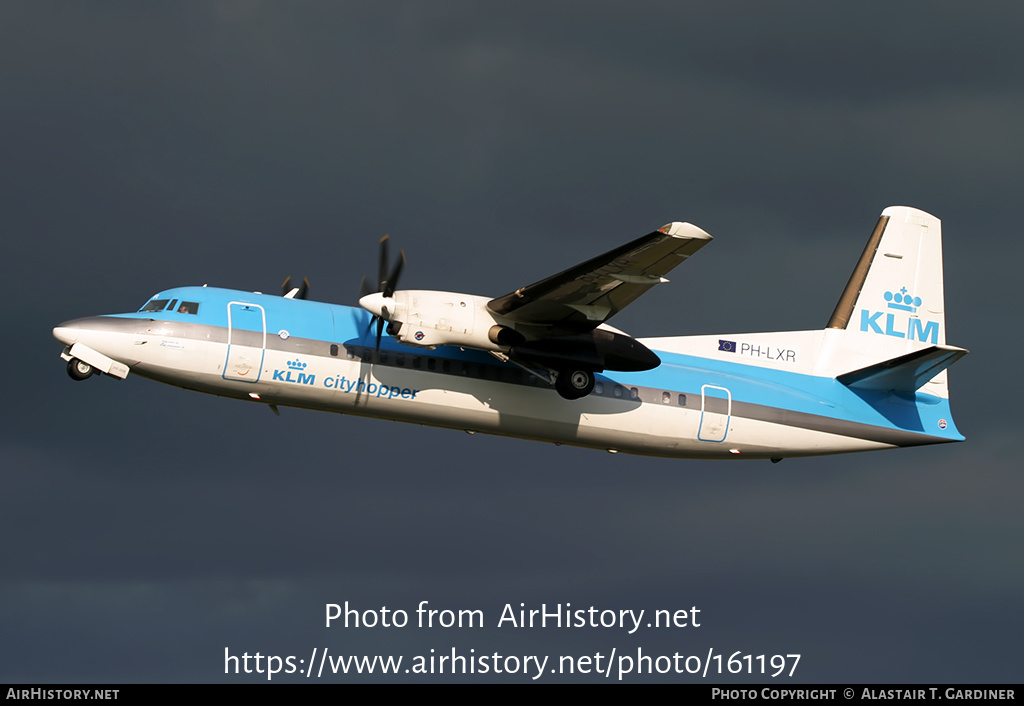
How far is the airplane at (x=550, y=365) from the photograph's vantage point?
24141mm

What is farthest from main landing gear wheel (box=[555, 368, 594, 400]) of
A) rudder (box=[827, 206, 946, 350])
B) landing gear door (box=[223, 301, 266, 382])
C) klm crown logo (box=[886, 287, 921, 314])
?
klm crown logo (box=[886, 287, 921, 314])

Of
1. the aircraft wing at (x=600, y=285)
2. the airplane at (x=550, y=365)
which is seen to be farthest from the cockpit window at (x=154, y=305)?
the aircraft wing at (x=600, y=285)

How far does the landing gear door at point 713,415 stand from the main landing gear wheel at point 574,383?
308 centimetres

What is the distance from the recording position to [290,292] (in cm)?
2677

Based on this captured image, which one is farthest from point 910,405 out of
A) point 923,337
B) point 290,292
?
point 290,292

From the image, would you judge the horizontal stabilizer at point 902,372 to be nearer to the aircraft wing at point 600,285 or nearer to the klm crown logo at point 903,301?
the klm crown logo at point 903,301

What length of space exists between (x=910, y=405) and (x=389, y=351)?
1208cm

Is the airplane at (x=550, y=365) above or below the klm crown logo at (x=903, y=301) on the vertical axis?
below

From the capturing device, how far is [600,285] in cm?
2406

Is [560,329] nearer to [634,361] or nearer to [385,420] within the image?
[634,361]

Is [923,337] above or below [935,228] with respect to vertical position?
below

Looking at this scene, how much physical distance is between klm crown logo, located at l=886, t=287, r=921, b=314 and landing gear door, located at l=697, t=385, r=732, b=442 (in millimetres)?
6005
